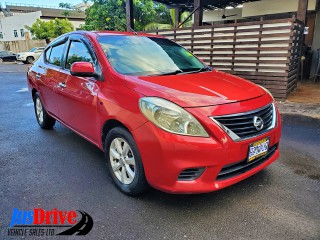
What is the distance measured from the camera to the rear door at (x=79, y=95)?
308cm

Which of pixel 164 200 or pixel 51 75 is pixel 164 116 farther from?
pixel 51 75

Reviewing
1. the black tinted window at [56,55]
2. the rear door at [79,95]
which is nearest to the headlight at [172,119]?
the rear door at [79,95]

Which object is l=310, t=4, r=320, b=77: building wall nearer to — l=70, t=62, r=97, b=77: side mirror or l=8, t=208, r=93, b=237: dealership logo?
l=70, t=62, r=97, b=77: side mirror

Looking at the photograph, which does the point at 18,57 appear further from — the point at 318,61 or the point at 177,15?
the point at 318,61

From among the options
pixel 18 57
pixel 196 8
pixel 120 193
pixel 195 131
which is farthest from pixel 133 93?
pixel 18 57

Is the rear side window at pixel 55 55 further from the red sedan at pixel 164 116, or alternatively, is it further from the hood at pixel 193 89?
the hood at pixel 193 89

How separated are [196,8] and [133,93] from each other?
733cm

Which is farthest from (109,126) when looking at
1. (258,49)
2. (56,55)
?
(258,49)

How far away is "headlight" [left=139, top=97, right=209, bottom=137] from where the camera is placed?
7.27 ft

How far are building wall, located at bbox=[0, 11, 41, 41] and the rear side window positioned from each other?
119 ft

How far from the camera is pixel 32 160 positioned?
3.69 meters

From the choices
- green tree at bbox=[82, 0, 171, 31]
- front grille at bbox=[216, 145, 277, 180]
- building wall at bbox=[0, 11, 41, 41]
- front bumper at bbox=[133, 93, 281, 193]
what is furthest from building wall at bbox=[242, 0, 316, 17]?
building wall at bbox=[0, 11, 41, 41]

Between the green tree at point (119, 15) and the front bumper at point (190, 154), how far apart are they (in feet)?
50.5

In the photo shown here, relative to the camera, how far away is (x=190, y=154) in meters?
2.18
